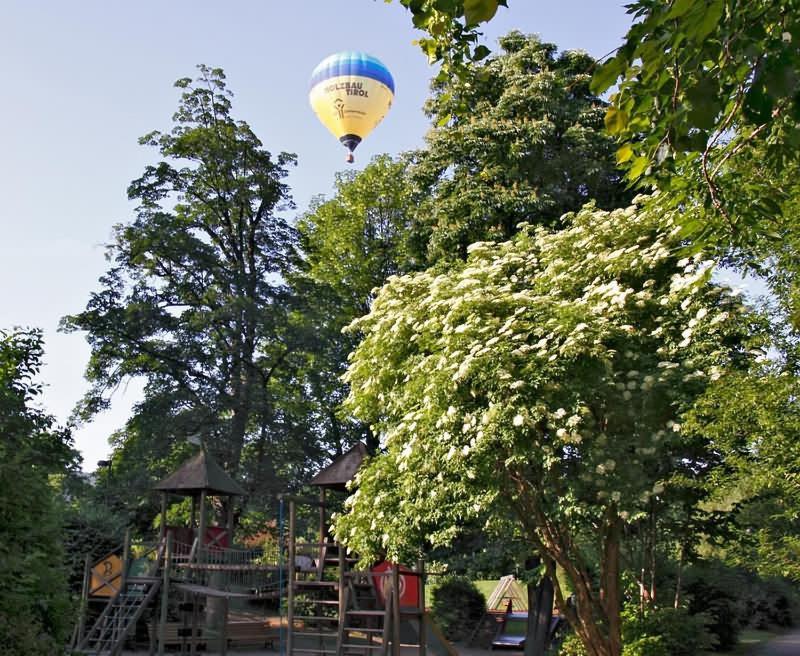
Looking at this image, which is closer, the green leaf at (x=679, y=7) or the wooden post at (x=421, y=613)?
the green leaf at (x=679, y=7)

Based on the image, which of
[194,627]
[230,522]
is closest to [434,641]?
[194,627]

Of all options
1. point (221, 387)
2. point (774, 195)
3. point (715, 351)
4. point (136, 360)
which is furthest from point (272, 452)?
point (774, 195)

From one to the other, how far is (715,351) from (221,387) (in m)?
19.8

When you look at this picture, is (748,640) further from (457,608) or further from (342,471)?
(342,471)

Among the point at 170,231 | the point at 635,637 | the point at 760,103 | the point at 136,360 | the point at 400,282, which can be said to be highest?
the point at 170,231

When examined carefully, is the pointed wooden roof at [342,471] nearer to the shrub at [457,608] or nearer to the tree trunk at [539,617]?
the tree trunk at [539,617]

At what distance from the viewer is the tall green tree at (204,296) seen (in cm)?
2866

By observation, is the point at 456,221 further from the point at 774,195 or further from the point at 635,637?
the point at 774,195

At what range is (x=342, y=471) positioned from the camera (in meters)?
21.5

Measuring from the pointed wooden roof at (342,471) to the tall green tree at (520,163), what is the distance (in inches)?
229

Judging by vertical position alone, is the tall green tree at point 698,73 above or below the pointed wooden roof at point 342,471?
below

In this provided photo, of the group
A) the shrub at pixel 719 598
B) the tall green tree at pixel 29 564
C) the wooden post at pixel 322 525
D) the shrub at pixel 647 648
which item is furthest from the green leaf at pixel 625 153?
the shrub at pixel 719 598

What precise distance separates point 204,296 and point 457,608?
46.4 ft

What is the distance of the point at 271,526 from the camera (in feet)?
105
